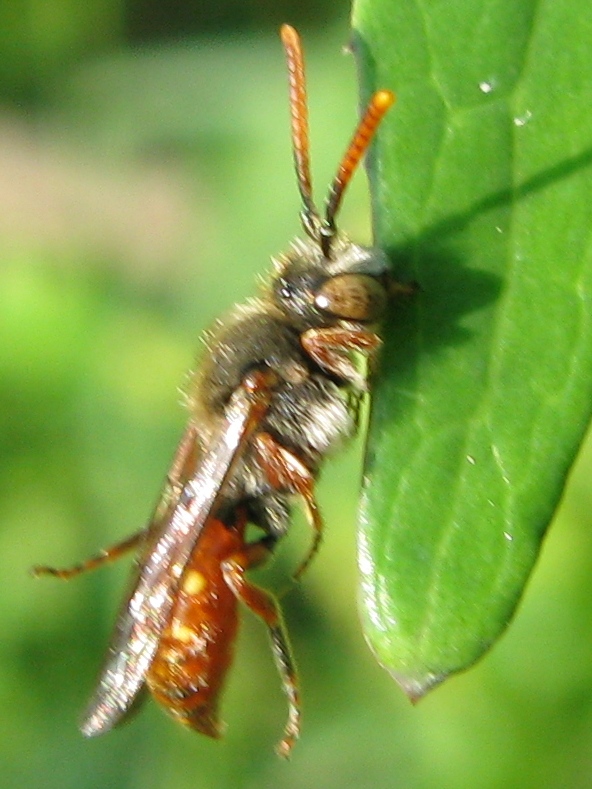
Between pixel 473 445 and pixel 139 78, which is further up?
pixel 473 445

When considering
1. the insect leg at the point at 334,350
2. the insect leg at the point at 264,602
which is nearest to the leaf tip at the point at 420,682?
the insect leg at the point at 334,350

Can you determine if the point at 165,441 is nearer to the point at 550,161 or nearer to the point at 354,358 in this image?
the point at 354,358

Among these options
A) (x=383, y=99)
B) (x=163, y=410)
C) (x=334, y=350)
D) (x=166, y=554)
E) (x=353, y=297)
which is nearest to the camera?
(x=383, y=99)

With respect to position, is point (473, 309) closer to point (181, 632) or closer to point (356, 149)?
point (356, 149)

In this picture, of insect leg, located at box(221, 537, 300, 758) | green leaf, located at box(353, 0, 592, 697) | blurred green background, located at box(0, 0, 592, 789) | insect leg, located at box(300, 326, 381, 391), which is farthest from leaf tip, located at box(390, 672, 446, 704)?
blurred green background, located at box(0, 0, 592, 789)

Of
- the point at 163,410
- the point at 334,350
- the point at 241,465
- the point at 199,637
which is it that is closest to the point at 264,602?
the point at 199,637

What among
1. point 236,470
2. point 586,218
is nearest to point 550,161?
point 586,218
